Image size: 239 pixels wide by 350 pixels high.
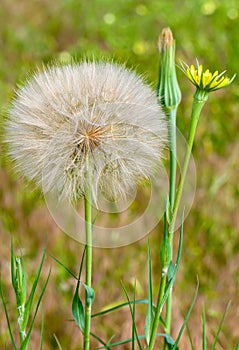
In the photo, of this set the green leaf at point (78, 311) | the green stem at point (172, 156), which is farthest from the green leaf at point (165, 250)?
the green leaf at point (78, 311)

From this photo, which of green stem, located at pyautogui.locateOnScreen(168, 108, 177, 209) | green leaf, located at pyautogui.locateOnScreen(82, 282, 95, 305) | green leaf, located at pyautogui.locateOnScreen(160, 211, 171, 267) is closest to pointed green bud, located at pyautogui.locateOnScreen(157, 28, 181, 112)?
green stem, located at pyautogui.locateOnScreen(168, 108, 177, 209)

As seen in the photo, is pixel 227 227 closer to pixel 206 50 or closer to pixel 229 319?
pixel 229 319

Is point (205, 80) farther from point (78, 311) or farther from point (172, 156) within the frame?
point (78, 311)

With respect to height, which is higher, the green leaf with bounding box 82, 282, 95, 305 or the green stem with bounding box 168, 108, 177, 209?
the green stem with bounding box 168, 108, 177, 209

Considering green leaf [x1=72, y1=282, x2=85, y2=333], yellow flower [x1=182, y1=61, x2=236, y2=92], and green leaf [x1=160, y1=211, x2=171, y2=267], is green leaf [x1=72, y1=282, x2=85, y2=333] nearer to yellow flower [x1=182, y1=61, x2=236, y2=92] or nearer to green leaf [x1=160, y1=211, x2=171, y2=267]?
green leaf [x1=160, y1=211, x2=171, y2=267]

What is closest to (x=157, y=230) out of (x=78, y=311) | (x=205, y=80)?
(x=78, y=311)
